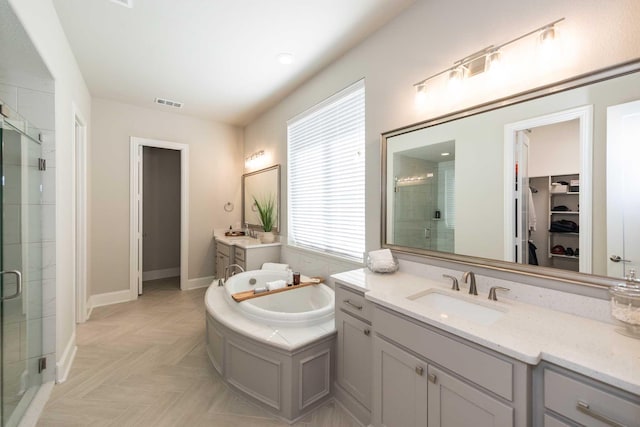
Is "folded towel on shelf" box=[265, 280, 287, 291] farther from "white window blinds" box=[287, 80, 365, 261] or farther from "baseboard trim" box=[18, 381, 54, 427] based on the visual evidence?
"baseboard trim" box=[18, 381, 54, 427]

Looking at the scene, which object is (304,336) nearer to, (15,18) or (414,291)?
(414,291)

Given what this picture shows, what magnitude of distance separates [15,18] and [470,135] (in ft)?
8.51

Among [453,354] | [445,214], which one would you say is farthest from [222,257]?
[453,354]

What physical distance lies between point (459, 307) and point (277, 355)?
3.77ft

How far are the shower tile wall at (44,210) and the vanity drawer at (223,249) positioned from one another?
1.99m

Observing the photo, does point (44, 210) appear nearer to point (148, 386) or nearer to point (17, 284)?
point (17, 284)

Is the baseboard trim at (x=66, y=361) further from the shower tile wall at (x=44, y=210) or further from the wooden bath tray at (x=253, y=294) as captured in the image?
the wooden bath tray at (x=253, y=294)

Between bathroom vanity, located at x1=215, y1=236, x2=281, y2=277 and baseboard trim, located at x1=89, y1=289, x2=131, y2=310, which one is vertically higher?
bathroom vanity, located at x1=215, y1=236, x2=281, y2=277

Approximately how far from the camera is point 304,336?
177 cm

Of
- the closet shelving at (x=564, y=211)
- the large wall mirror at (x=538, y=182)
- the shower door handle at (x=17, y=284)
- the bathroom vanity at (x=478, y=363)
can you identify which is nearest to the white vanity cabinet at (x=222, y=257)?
the shower door handle at (x=17, y=284)

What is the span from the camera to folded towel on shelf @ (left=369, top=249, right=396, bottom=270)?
1.93 metres

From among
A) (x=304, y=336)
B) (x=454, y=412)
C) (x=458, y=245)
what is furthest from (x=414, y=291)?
(x=304, y=336)

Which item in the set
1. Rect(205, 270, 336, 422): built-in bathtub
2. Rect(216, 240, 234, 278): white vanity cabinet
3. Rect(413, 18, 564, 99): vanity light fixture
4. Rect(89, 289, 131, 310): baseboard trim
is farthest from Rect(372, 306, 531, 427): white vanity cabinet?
Rect(89, 289, 131, 310): baseboard trim

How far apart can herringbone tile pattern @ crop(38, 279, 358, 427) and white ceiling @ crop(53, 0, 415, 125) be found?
2.85 meters
